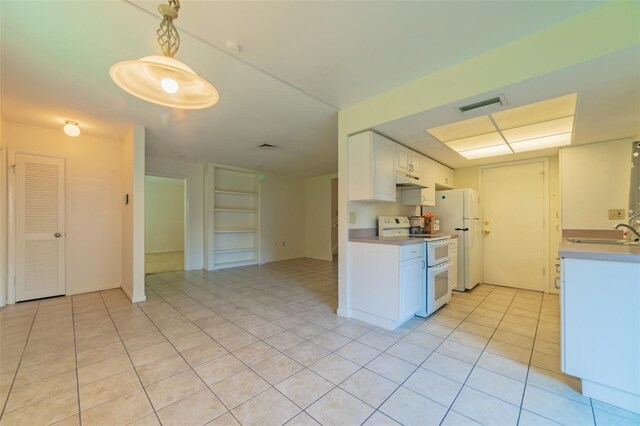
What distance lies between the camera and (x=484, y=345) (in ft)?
7.73

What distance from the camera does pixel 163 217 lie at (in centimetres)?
894

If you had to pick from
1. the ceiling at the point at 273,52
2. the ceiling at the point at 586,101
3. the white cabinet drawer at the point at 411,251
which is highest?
the ceiling at the point at 273,52

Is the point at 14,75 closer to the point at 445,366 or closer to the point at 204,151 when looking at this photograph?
the point at 204,151

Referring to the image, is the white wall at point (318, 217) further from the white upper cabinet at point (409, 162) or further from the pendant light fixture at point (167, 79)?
the pendant light fixture at point (167, 79)

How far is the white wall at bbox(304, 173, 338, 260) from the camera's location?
7.38m

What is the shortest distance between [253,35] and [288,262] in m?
5.85

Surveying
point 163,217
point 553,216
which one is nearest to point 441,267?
point 553,216

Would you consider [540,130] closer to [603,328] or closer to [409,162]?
[409,162]

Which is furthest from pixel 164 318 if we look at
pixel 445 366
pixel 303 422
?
pixel 445 366

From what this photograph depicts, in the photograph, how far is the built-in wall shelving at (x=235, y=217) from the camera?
20.1 feet

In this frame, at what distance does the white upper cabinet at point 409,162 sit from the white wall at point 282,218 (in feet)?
14.2

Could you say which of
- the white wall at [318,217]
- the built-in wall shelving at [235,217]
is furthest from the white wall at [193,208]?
the white wall at [318,217]

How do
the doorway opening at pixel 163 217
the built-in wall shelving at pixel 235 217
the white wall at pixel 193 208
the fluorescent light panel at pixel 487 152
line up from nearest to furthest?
the fluorescent light panel at pixel 487 152 < the white wall at pixel 193 208 < the built-in wall shelving at pixel 235 217 < the doorway opening at pixel 163 217

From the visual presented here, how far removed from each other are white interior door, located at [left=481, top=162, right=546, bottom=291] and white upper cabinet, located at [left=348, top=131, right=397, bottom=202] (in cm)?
263
